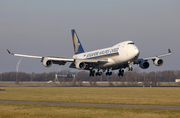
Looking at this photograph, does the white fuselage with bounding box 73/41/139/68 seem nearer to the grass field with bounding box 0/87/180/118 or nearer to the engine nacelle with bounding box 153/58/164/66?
the grass field with bounding box 0/87/180/118

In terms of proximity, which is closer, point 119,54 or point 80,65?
point 119,54

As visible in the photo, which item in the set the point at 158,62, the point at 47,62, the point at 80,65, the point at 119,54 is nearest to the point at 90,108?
the point at 119,54

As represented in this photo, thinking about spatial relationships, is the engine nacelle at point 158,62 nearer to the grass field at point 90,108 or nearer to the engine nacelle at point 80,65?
the grass field at point 90,108

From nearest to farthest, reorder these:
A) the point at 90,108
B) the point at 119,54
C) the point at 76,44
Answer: the point at 90,108, the point at 119,54, the point at 76,44

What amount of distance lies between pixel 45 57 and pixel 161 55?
2976cm

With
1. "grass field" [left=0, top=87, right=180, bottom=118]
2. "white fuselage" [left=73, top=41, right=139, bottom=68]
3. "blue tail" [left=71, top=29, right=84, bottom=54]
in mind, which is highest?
"blue tail" [left=71, top=29, right=84, bottom=54]

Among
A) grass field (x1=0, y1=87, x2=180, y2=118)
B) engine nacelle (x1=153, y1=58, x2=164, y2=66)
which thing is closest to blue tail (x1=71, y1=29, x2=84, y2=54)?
grass field (x1=0, y1=87, x2=180, y2=118)

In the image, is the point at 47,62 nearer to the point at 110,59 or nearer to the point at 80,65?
the point at 80,65

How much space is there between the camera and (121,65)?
6328 cm

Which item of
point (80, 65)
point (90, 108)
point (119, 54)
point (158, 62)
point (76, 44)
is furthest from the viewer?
point (76, 44)

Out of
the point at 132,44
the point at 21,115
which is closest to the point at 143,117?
the point at 21,115

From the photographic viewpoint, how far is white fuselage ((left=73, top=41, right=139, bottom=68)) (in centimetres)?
5616

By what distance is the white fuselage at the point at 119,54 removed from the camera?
184 ft

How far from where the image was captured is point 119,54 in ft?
191
